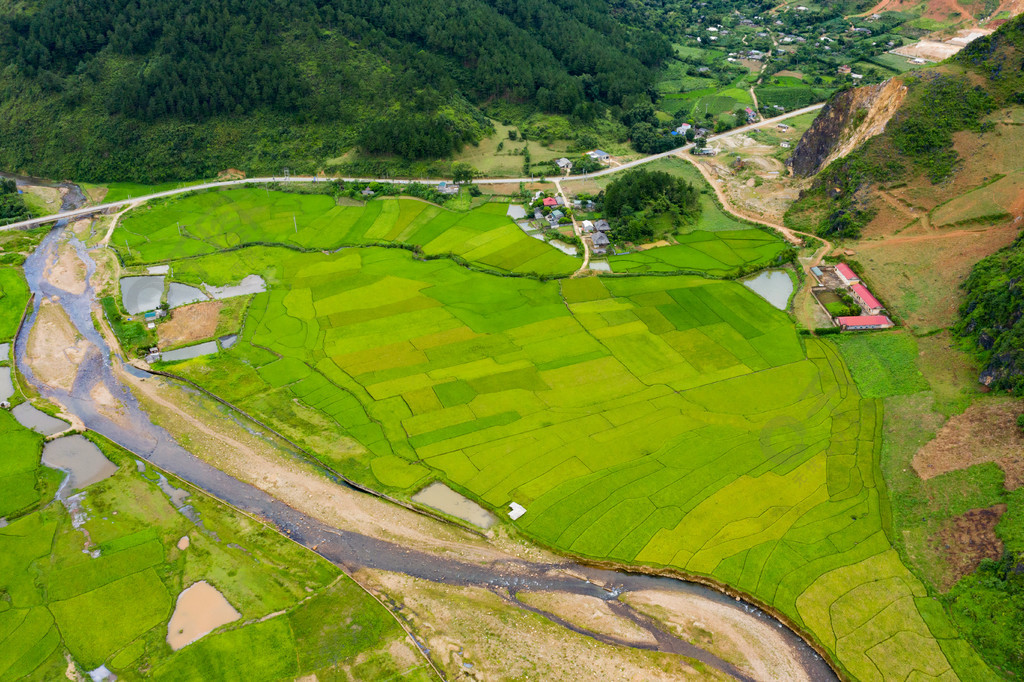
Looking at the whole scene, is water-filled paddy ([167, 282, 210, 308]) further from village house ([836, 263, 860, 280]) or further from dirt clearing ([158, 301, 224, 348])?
village house ([836, 263, 860, 280])

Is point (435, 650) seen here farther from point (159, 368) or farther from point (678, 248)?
point (678, 248)

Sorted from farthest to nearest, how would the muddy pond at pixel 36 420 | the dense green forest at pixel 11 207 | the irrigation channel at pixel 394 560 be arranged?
the dense green forest at pixel 11 207 < the muddy pond at pixel 36 420 < the irrigation channel at pixel 394 560

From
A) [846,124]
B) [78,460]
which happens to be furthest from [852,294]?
[78,460]

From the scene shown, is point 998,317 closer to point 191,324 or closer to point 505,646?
point 505,646

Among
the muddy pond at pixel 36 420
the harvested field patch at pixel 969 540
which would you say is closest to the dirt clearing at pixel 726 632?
the harvested field patch at pixel 969 540

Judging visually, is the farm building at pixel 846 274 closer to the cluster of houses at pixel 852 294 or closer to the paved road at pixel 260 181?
the cluster of houses at pixel 852 294

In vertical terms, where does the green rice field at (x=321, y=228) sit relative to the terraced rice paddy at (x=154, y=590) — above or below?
above

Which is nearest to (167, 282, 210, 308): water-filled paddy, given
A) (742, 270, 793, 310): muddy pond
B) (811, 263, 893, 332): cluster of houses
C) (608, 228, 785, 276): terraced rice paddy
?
(608, 228, 785, 276): terraced rice paddy
